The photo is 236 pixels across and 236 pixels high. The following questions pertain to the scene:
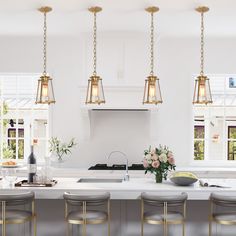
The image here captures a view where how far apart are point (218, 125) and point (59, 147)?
252cm

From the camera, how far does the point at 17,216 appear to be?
158 inches

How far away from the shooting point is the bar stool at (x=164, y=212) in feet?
12.8

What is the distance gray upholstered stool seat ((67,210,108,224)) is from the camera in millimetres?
3932

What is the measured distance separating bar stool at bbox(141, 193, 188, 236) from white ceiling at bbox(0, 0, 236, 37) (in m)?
2.07

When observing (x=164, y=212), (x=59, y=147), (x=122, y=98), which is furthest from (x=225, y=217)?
(x=59, y=147)

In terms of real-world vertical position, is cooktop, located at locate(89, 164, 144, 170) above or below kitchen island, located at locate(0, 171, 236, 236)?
above

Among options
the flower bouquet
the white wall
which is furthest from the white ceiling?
the flower bouquet

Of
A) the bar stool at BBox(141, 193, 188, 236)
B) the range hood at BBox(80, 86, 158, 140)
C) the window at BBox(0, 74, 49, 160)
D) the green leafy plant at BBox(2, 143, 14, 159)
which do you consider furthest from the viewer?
the window at BBox(0, 74, 49, 160)

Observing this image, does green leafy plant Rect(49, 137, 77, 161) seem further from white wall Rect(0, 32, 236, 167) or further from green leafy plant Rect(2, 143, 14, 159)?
green leafy plant Rect(2, 143, 14, 159)

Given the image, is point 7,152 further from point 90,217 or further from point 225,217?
point 225,217

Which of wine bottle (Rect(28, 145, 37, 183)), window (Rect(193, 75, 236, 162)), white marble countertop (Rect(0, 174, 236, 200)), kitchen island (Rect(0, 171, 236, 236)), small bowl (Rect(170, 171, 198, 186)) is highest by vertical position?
window (Rect(193, 75, 236, 162))

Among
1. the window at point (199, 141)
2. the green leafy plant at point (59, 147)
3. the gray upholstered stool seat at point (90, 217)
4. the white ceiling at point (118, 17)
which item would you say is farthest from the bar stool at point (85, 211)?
the window at point (199, 141)

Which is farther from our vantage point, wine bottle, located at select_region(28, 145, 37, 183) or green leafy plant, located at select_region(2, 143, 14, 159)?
green leafy plant, located at select_region(2, 143, 14, 159)

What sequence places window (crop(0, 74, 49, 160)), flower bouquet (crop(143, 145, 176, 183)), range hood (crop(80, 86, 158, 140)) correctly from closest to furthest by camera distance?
flower bouquet (crop(143, 145, 176, 183))
range hood (crop(80, 86, 158, 140))
window (crop(0, 74, 49, 160))
